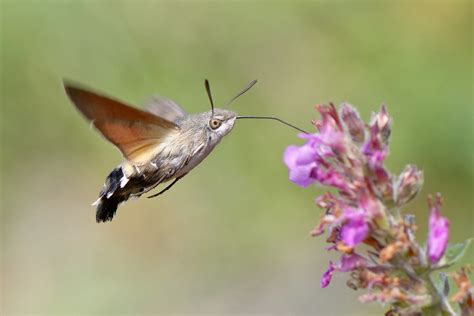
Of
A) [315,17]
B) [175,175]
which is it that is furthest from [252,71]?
[175,175]

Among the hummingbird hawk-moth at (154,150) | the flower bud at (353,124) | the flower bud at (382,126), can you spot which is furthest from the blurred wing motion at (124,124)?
the flower bud at (382,126)

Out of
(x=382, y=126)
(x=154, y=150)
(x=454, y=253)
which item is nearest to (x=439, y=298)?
(x=454, y=253)

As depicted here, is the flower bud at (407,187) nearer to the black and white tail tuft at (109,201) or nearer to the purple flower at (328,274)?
the purple flower at (328,274)

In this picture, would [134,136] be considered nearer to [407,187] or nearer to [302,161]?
[302,161]

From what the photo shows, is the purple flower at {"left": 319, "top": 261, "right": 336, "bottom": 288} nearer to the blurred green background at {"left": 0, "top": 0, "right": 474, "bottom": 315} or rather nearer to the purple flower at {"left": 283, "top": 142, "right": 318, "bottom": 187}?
the purple flower at {"left": 283, "top": 142, "right": 318, "bottom": 187}

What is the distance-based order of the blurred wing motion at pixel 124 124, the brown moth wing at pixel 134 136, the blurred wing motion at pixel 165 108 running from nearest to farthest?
the blurred wing motion at pixel 124 124 → the brown moth wing at pixel 134 136 → the blurred wing motion at pixel 165 108

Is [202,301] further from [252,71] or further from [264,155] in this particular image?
[252,71]
